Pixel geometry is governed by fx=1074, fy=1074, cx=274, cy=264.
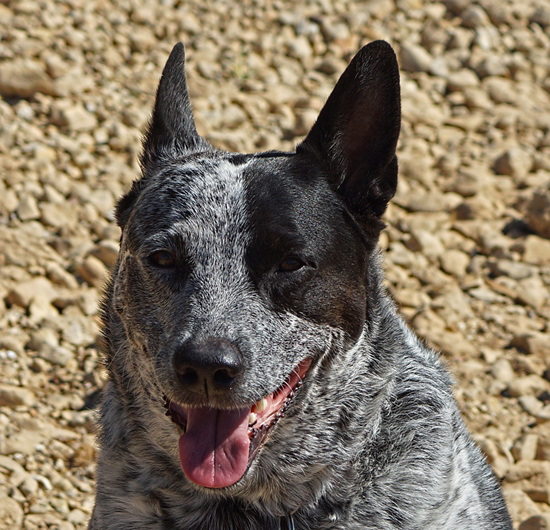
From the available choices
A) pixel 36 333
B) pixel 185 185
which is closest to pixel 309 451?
pixel 185 185

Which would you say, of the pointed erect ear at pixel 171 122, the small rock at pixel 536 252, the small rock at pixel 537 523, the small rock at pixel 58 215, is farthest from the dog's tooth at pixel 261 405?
the small rock at pixel 536 252

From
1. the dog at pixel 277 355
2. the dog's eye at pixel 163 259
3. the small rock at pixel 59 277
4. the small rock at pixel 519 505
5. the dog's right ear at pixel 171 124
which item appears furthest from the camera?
the small rock at pixel 59 277

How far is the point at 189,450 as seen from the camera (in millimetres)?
3852

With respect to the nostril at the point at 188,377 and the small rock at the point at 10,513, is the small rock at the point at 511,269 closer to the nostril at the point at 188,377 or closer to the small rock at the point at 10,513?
the small rock at the point at 10,513

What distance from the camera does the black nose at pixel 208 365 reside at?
12.2ft

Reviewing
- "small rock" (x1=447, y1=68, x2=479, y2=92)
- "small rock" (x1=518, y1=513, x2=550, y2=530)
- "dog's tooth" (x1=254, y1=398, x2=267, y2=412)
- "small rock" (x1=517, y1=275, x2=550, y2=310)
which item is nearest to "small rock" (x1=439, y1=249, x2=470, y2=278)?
"small rock" (x1=517, y1=275, x2=550, y2=310)

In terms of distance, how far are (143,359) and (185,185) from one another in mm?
721

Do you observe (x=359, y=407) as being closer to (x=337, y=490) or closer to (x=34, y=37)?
(x=337, y=490)

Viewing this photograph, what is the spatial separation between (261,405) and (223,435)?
0.20 metres

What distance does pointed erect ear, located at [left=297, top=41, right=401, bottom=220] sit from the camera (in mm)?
4250

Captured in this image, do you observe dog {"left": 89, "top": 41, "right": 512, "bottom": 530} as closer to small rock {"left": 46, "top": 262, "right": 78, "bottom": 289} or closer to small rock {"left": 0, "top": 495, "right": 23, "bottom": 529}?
small rock {"left": 0, "top": 495, "right": 23, "bottom": 529}

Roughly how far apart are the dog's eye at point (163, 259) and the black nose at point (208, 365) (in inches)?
17.6

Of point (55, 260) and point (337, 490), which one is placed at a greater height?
point (337, 490)

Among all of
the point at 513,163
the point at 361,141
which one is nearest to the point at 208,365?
the point at 361,141
